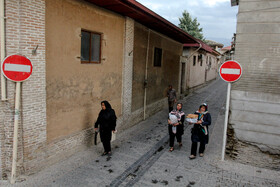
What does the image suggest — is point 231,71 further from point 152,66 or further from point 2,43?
point 152,66

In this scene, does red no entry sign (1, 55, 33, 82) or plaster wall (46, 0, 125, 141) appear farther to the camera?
plaster wall (46, 0, 125, 141)

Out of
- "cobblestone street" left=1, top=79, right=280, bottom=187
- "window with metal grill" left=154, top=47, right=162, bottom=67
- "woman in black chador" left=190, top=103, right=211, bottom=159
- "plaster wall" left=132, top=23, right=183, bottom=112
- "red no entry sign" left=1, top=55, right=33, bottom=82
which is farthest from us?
"window with metal grill" left=154, top=47, right=162, bottom=67

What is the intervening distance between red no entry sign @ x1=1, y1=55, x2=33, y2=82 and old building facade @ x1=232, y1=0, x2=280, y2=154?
5158 millimetres

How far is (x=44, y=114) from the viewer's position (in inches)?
229

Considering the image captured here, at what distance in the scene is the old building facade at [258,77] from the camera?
6012 mm

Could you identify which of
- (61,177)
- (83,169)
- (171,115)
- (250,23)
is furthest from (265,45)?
(61,177)

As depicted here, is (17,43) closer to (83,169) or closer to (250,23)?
(83,169)

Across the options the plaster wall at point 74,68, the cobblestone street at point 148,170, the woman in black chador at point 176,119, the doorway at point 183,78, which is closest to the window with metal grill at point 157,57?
the plaster wall at point 74,68

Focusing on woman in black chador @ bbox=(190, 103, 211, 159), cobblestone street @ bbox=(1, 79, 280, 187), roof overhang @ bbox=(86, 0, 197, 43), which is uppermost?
roof overhang @ bbox=(86, 0, 197, 43)

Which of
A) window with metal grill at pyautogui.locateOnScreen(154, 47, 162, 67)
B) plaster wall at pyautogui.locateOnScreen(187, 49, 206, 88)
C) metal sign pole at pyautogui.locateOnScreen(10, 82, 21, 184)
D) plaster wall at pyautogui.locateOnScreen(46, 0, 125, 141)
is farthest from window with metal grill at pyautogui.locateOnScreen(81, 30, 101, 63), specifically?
plaster wall at pyautogui.locateOnScreen(187, 49, 206, 88)

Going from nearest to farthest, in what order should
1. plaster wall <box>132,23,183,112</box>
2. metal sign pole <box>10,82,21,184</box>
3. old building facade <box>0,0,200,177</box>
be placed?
metal sign pole <box>10,82,21,184</box> < old building facade <box>0,0,200,177</box> < plaster wall <box>132,23,183,112</box>

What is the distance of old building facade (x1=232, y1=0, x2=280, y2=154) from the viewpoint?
6.01 meters

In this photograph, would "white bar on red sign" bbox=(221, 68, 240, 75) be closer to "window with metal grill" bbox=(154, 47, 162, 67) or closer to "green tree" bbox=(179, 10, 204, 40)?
"window with metal grill" bbox=(154, 47, 162, 67)

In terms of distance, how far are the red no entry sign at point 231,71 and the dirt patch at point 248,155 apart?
1.38 meters
